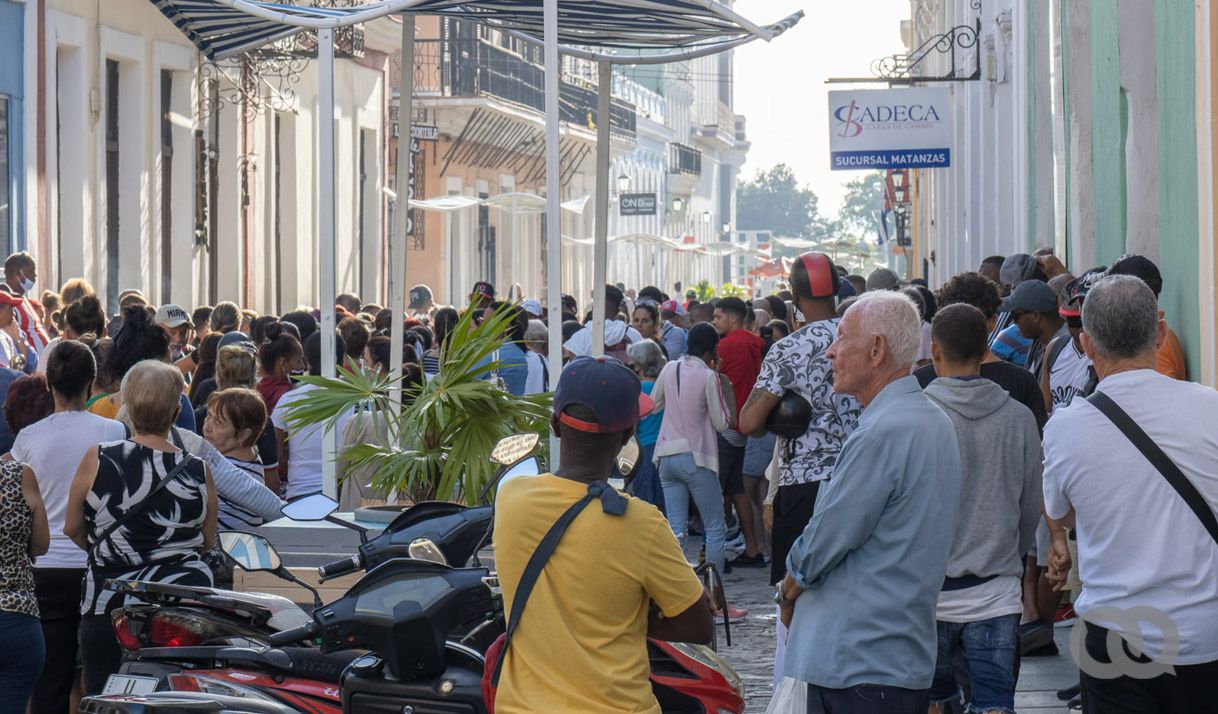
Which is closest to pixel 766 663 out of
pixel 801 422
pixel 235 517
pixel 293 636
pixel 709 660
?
pixel 801 422

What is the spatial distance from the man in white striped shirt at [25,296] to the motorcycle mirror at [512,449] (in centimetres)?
809

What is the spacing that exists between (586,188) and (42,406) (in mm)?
47218

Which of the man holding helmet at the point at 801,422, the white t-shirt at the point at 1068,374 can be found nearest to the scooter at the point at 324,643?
the man holding helmet at the point at 801,422

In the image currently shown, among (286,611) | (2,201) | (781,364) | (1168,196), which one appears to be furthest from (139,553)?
(2,201)

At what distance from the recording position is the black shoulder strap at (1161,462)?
192 inches

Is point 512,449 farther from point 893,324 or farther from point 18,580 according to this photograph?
point 18,580

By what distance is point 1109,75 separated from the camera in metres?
10.9

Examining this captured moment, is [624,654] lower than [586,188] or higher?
lower

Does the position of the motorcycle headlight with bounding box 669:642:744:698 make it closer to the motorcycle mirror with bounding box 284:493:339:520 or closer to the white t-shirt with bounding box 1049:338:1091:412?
the motorcycle mirror with bounding box 284:493:339:520

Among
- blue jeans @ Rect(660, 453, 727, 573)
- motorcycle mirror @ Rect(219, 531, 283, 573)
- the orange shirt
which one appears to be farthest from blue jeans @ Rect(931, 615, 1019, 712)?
blue jeans @ Rect(660, 453, 727, 573)

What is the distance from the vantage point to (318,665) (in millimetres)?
4957

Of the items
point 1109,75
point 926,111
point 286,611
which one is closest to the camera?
point 286,611

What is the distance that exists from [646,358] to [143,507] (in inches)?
303

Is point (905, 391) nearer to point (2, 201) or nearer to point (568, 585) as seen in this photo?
point (568, 585)
